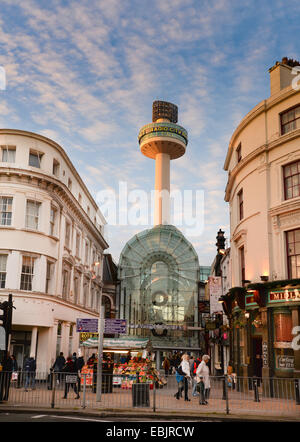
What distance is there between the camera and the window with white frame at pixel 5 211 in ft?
97.6

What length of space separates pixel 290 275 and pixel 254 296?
1.97m

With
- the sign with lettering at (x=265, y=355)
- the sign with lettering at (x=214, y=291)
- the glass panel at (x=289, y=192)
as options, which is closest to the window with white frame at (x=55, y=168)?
the sign with lettering at (x=214, y=291)

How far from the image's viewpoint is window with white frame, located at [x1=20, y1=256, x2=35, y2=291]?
97.0 ft

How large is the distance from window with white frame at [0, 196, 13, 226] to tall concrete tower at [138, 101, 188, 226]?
232ft

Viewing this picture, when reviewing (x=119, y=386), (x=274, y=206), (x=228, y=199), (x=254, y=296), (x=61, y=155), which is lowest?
(x=119, y=386)

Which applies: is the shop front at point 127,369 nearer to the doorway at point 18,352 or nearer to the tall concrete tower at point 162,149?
the doorway at point 18,352

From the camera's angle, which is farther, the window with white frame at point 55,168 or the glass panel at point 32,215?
the window with white frame at point 55,168

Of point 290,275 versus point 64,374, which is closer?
point 64,374

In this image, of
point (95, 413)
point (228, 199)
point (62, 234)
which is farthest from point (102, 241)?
point (95, 413)

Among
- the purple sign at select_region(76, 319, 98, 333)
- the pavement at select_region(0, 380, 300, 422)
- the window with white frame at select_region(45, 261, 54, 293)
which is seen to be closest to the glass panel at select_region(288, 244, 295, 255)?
the pavement at select_region(0, 380, 300, 422)

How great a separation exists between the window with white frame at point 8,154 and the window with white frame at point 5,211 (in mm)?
2531

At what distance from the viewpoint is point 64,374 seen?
18.3 meters
